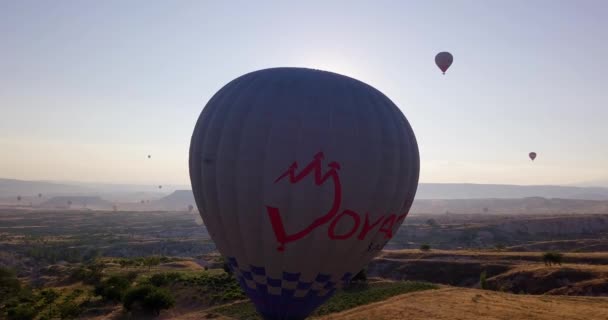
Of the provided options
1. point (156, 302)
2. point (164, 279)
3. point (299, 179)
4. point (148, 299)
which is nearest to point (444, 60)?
Answer: point (299, 179)

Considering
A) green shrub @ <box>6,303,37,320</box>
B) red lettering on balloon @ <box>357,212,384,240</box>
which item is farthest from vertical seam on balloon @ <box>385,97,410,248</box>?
green shrub @ <box>6,303,37,320</box>

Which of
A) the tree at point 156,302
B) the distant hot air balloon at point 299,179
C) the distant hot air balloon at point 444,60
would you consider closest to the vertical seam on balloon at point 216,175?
the distant hot air balloon at point 299,179

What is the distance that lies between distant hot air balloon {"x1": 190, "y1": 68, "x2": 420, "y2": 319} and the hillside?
12637mm

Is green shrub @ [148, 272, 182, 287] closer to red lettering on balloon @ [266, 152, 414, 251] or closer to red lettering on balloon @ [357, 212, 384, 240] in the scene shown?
red lettering on balloon @ [266, 152, 414, 251]

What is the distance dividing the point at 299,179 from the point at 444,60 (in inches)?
1296

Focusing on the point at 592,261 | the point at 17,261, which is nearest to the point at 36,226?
the point at 17,261

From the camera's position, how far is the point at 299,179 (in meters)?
16.6

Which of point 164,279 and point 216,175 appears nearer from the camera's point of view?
point 216,175

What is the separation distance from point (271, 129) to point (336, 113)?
2763 mm

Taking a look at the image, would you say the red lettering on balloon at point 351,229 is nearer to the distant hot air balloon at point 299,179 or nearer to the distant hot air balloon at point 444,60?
the distant hot air balloon at point 299,179

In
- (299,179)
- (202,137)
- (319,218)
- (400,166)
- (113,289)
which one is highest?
(202,137)

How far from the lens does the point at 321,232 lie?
1708 centimetres

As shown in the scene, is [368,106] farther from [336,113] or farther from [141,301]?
[141,301]

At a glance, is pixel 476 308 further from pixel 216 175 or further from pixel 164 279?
pixel 164 279
